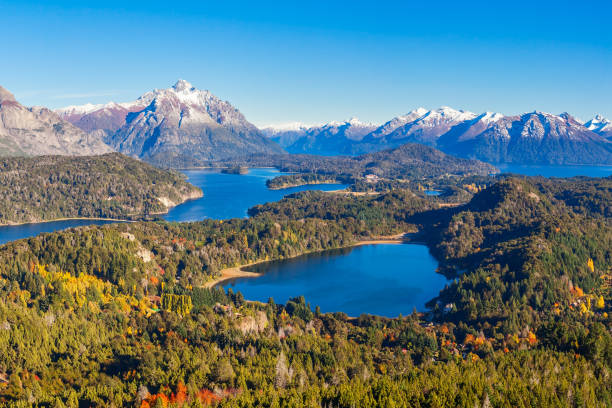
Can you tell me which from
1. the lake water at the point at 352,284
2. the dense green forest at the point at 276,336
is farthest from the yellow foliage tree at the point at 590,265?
the lake water at the point at 352,284

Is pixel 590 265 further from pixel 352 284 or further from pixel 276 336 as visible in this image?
pixel 276 336

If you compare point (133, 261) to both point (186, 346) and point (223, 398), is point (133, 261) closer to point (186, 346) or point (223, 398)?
point (186, 346)

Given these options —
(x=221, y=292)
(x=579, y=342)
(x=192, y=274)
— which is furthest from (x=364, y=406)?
(x=192, y=274)

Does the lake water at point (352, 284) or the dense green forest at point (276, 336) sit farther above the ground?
the dense green forest at point (276, 336)

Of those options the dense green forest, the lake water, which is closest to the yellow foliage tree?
the dense green forest

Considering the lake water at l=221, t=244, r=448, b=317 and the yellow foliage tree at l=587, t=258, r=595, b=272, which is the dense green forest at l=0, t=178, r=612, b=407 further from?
the lake water at l=221, t=244, r=448, b=317

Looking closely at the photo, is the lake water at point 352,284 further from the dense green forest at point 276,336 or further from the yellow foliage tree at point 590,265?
the yellow foliage tree at point 590,265

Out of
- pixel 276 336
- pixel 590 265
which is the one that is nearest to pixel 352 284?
pixel 276 336
